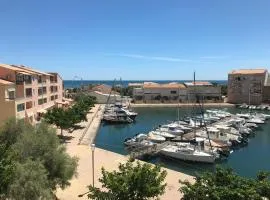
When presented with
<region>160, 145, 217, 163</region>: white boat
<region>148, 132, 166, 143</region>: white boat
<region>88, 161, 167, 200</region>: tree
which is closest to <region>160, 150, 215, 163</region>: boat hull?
<region>160, 145, 217, 163</region>: white boat

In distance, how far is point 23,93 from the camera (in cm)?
5475

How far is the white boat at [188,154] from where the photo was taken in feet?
143

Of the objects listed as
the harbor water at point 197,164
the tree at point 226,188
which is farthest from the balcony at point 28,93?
the tree at point 226,188

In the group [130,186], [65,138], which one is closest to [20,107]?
[65,138]

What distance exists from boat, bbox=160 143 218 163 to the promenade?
22.2 feet

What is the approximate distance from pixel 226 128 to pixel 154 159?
21089mm

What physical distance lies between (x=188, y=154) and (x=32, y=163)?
1079 inches

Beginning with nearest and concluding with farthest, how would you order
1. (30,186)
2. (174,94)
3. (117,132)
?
(30,186) → (117,132) → (174,94)

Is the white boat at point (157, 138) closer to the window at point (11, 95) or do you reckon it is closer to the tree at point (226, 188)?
the window at point (11, 95)

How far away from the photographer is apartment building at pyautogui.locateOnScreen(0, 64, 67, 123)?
47.9m

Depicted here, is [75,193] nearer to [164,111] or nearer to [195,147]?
[195,147]

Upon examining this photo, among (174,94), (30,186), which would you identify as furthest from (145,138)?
(174,94)

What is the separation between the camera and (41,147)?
24.2 meters

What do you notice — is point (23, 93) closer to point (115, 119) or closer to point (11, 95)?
point (11, 95)
